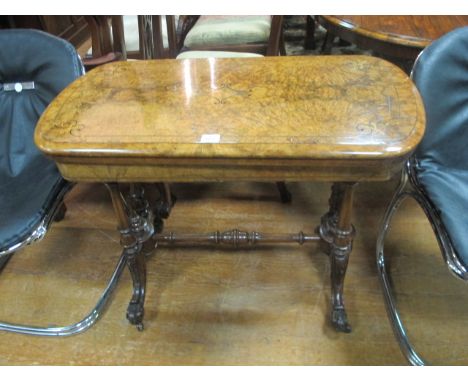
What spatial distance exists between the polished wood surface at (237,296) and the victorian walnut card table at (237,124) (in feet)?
0.98

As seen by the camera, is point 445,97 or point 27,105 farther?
point 27,105

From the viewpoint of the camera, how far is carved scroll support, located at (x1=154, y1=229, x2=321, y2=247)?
1.28m

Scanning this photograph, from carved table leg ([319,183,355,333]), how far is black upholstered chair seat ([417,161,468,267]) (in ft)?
0.72

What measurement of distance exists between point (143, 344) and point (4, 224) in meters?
0.55

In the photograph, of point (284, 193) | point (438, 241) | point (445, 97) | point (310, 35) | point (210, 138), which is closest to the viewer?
point (210, 138)

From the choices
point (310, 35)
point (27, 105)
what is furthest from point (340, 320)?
point (310, 35)

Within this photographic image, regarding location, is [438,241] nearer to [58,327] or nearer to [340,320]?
[340,320]

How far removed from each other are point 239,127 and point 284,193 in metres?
0.89

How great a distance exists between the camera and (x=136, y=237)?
45.1 inches

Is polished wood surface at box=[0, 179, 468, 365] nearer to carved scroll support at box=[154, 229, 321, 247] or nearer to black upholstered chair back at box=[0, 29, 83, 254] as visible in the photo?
carved scroll support at box=[154, 229, 321, 247]

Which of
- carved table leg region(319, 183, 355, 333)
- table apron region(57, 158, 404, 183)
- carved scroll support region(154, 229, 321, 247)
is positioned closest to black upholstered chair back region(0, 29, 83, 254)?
table apron region(57, 158, 404, 183)

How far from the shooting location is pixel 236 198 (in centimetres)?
170

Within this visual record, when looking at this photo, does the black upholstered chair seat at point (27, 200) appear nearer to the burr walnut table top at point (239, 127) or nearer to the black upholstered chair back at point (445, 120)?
the burr walnut table top at point (239, 127)

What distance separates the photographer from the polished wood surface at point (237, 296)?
1.16m
